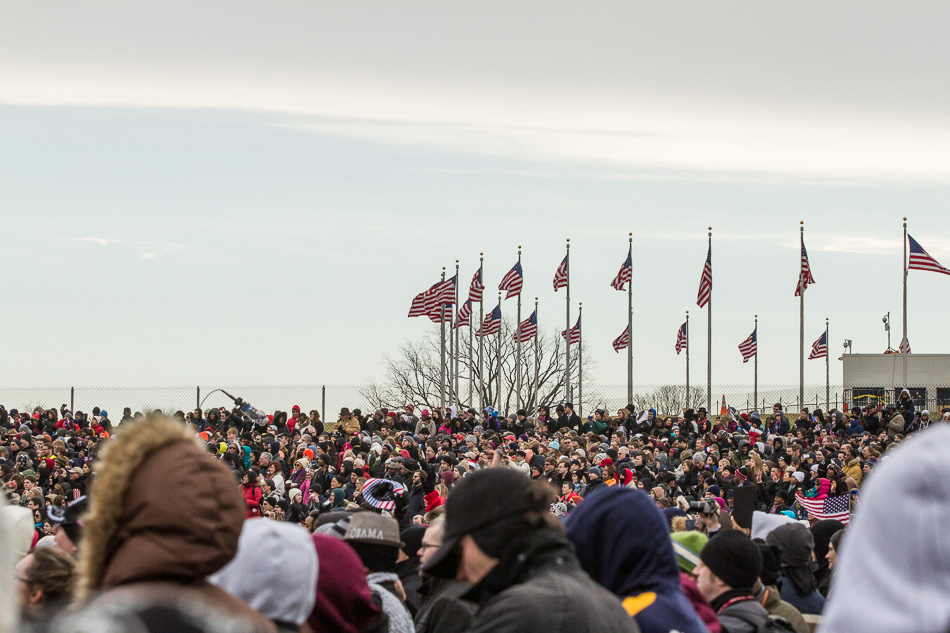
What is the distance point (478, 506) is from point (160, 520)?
109 centimetres

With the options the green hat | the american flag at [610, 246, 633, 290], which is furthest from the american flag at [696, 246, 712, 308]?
the green hat

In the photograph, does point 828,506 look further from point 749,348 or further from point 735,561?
point 749,348

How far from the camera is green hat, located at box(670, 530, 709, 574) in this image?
5.62 m

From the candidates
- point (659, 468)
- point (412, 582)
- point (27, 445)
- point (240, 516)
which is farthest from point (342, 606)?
point (27, 445)

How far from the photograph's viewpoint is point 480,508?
320 cm

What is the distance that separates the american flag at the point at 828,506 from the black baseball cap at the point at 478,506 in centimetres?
1115

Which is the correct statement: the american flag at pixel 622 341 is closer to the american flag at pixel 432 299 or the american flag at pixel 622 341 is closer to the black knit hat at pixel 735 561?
the american flag at pixel 432 299

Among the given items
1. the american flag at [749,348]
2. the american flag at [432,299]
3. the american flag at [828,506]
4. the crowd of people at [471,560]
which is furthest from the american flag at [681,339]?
the crowd of people at [471,560]

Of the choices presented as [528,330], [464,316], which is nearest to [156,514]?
[528,330]

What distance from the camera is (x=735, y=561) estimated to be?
538cm

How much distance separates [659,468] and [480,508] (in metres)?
17.0

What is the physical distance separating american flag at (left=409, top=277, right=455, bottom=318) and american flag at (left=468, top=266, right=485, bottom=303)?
3.06 metres

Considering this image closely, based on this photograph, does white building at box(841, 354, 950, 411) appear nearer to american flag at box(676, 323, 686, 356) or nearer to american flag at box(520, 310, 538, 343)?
american flag at box(676, 323, 686, 356)

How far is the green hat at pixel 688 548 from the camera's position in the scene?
5.62 meters
